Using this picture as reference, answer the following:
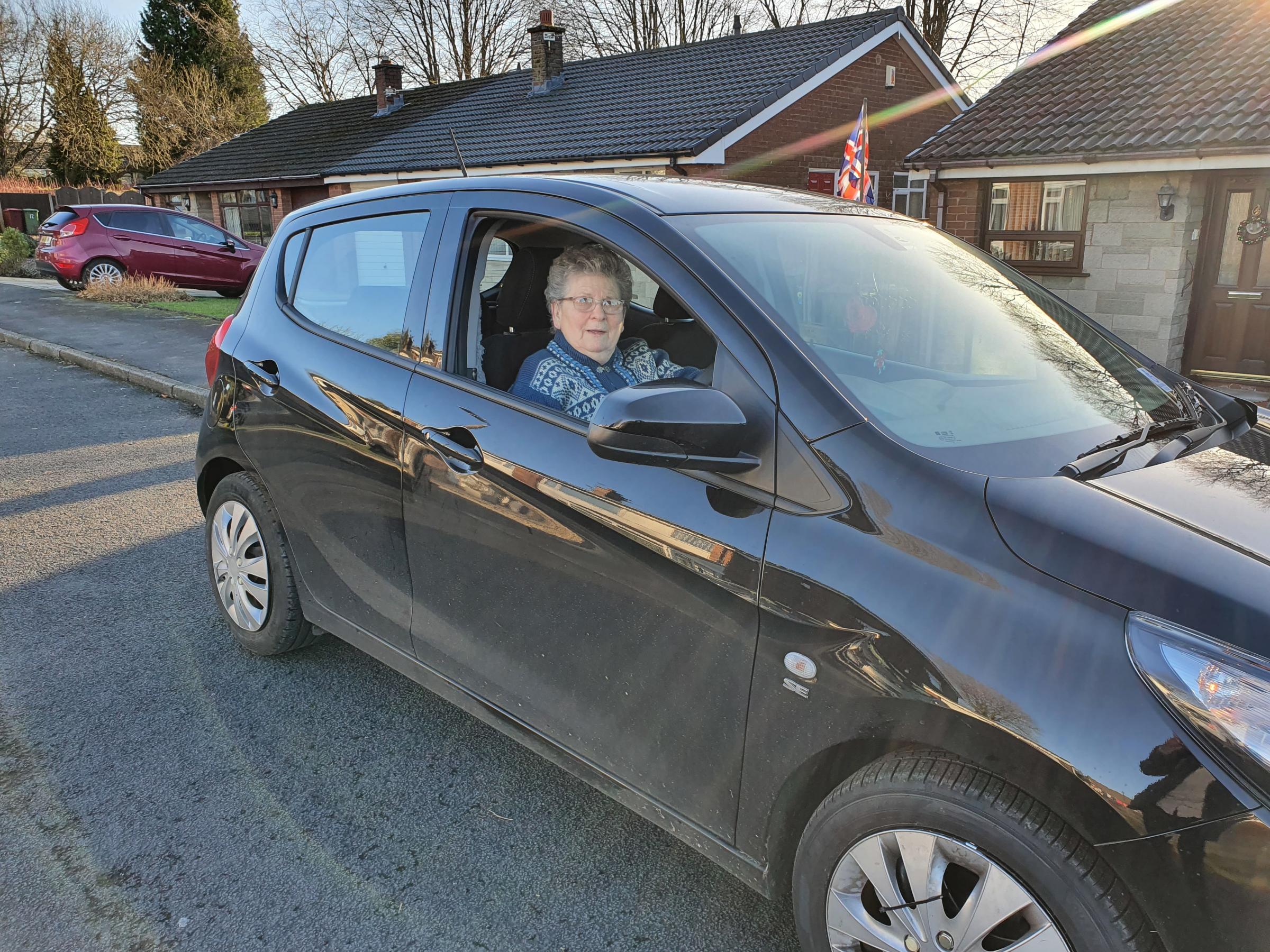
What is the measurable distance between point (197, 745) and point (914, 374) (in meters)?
2.62

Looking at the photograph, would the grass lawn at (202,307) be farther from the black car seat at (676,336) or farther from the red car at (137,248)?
the black car seat at (676,336)

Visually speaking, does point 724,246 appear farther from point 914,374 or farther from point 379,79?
point 379,79

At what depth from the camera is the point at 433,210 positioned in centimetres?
281

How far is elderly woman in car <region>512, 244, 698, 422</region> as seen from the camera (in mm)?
2580

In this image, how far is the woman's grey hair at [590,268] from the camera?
2674 millimetres

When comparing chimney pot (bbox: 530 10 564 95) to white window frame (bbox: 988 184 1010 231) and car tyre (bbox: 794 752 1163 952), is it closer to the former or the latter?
white window frame (bbox: 988 184 1010 231)

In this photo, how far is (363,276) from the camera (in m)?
3.07

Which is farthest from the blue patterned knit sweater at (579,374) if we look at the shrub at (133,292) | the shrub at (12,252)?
the shrub at (12,252)

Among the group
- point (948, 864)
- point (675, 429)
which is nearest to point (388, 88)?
point (675, 429)

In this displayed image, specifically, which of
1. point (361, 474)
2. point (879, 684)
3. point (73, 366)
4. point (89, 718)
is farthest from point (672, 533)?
point (73, 366)

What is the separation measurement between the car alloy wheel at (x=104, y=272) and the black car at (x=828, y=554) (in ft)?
54.4

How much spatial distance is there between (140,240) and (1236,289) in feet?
59.0

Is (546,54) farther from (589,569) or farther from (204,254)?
(589,569)

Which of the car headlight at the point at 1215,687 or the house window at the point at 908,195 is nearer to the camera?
the car headlight at the point at 1215,687
